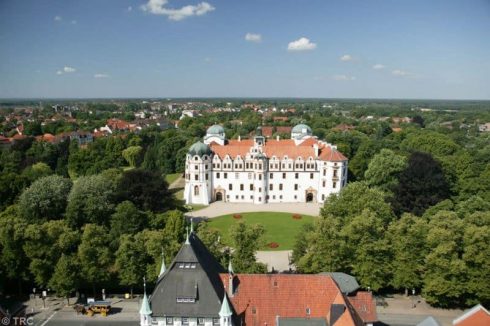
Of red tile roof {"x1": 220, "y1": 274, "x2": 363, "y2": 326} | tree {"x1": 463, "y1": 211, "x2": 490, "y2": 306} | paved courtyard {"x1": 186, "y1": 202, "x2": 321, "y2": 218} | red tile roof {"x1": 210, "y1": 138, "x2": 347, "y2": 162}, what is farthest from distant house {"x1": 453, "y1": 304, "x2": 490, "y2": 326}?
red tile roof {"x1": 210, "y1": 138, "x2": 347, "y2": 162}

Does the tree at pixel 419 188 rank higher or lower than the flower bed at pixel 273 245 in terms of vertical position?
higher

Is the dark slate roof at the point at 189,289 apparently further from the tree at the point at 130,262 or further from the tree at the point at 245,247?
the tree at the point at 130,262

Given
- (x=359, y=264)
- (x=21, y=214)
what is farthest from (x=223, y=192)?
(x=359, y=264)

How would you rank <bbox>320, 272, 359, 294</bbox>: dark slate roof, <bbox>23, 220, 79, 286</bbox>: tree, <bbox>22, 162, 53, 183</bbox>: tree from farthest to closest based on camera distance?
<bbox>22, 162, 53, 183</bbox>: tree
<bbox>23, 220, 79, 286</bbox>: tree
<bbox>320, 272, 359, 294</bbox>: dark slate roof

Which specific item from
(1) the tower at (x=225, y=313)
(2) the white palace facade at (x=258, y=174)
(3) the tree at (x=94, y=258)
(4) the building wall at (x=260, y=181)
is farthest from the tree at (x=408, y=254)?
(4) the building wall at (x=260, y=181)

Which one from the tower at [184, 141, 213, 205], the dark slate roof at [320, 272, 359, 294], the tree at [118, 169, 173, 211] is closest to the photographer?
the dark slate roof at [320, 272, 359, 294]

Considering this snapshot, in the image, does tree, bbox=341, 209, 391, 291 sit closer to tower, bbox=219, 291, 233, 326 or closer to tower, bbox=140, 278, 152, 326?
tower, bbox=219, 291, 233, 326
